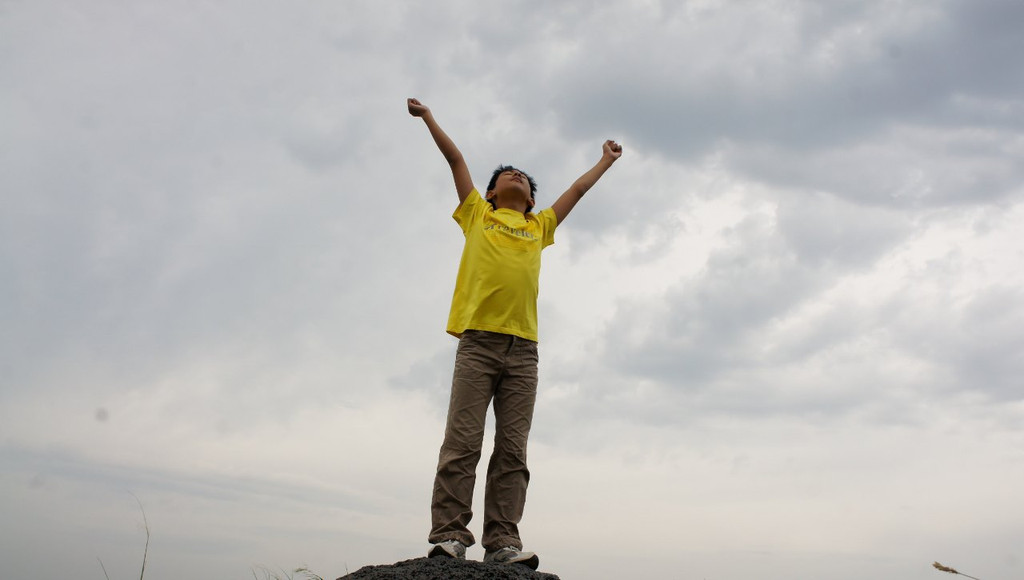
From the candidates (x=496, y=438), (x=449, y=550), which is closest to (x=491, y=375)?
(x=496, y=438)

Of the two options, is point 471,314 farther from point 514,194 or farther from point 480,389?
point 514,194

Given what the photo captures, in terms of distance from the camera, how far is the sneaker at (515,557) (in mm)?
5047

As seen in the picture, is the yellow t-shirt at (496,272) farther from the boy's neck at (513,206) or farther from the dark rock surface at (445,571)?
the dark rock surface at (445,571)

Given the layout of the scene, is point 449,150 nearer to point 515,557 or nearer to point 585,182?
point 585,182

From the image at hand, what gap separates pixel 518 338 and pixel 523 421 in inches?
22.7

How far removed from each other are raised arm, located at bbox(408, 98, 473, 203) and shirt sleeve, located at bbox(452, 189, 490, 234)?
5 cm

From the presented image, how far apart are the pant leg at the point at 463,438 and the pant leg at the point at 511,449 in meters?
0.12

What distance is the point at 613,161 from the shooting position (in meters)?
6.73

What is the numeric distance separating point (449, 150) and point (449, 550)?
9.68 feet

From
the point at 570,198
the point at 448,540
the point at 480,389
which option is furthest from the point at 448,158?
the point at 448,540

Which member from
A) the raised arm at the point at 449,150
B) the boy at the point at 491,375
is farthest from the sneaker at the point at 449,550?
the raised arm at the point at 449,150

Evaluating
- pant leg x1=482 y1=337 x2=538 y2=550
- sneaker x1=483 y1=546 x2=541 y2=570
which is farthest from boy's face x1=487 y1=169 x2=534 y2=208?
sneaker x1=483 y1=546 x2=541 y2=570

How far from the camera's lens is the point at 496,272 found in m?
5.59

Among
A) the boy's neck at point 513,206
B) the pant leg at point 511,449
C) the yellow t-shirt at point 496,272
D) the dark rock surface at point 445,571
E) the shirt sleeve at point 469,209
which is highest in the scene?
the boy's neck at point 513,206
